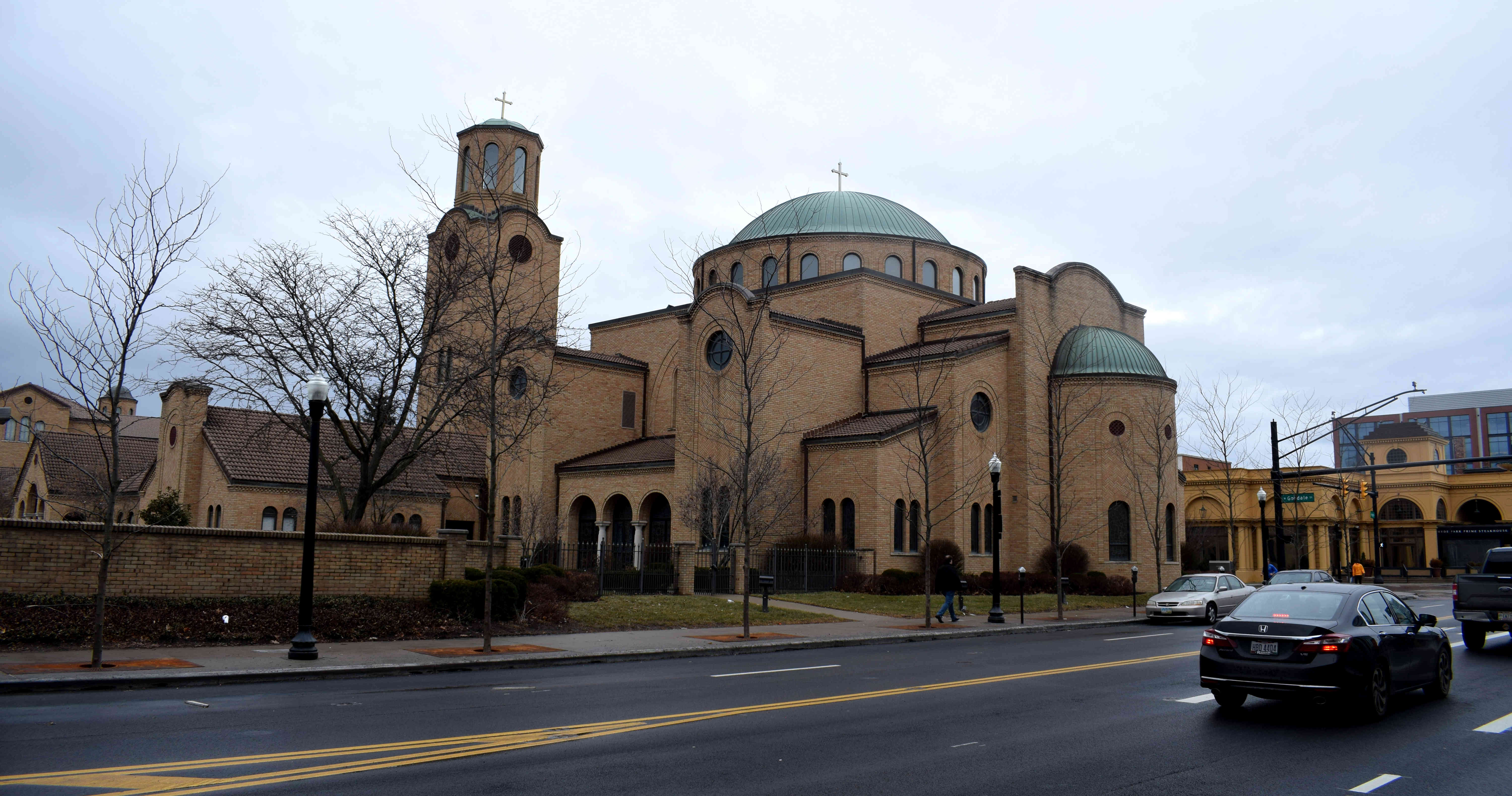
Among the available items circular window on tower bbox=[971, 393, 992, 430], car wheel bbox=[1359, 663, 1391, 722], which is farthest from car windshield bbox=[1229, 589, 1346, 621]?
circular window on tower bbox=[971, 393, 992, 430]

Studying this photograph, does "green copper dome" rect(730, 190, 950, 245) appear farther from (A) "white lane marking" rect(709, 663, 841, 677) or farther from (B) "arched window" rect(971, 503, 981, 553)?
(A) "white lane marking" rect(709, 663, 841, 677)

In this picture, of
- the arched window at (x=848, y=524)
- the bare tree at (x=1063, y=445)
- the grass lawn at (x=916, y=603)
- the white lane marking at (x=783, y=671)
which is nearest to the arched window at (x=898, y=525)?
the arched window at (x=848, y=524)

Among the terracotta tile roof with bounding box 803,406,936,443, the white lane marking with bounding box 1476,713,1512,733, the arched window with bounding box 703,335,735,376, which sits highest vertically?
the arched window with bounding box 703,335,735,376

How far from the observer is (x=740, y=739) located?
888 cm

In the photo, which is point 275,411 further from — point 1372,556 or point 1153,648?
point 1372,556

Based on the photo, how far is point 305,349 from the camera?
24.0 metres

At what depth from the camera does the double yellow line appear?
22.0ft

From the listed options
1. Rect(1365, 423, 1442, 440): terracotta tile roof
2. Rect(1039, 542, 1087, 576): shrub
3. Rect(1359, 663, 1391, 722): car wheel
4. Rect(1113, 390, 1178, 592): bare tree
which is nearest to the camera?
Rect(1359, 663, 1391, 722): car wheel

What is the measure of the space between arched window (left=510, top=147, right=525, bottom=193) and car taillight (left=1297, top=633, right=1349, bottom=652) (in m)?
37.1

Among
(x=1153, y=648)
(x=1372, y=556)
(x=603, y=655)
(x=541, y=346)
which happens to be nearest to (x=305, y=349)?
(x=541, y=346)

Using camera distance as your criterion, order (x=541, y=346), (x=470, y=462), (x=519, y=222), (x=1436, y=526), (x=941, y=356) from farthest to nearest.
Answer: (x=1436, y=526) < (x=470, y=462) < (x=519, y=222) < (x=941, y=356) < (x=541, y=346)

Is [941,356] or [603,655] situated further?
[941,356]

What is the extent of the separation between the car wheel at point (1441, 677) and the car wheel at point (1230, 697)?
2.58 meters

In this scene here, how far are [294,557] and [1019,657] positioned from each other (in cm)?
1322
